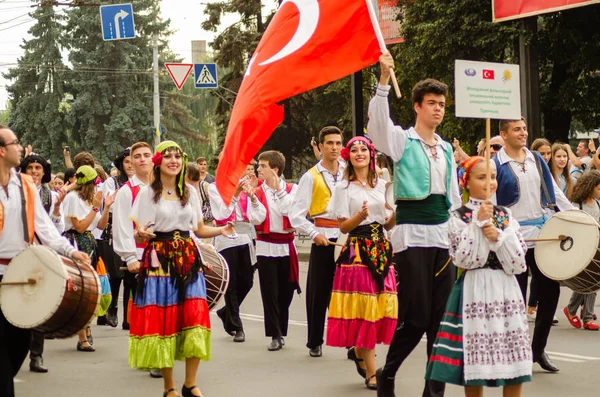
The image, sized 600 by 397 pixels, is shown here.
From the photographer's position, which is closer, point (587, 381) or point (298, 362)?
point (587, 381)

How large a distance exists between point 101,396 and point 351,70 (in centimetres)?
329

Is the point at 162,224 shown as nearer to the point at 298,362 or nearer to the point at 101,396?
the point at 101,396

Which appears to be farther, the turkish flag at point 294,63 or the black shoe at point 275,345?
the black shoe at point 275,345

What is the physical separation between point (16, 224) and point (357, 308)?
3121mm

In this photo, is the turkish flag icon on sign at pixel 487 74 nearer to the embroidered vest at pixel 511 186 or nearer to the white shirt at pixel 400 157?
the white shirt at pixel 400 157

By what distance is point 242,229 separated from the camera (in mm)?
12672

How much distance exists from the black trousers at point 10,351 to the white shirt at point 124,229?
207cm

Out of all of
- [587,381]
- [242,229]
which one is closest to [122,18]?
[242,229]

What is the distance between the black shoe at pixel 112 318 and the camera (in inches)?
536

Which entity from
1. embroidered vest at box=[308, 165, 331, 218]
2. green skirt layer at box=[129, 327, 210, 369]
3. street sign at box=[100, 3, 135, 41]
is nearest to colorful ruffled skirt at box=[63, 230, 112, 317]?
embroidered vest at box=[308, 165, 331, 218]

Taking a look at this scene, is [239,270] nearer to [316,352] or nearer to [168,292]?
[316,352]

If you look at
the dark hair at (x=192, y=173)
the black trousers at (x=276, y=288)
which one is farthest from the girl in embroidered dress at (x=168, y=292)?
the dark hair at (x=192, y=173)

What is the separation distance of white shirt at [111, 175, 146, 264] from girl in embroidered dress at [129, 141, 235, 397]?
1.66 feet

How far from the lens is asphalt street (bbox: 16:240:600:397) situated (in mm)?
8719
